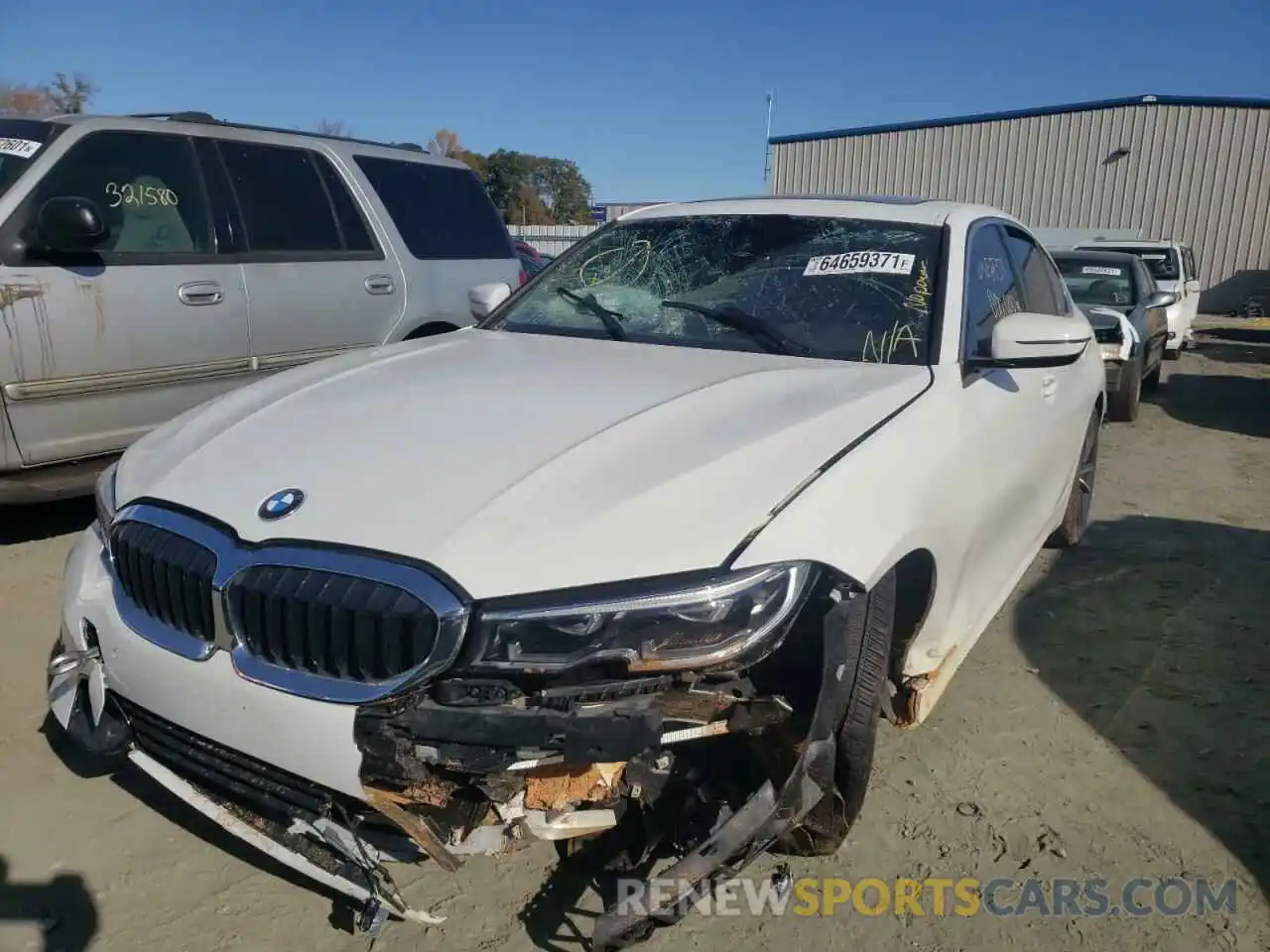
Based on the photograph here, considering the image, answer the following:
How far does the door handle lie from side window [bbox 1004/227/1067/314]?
3.65m

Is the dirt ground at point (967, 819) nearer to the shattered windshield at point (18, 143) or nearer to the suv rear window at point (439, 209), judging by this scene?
the shattered windshield at point (18, 143)

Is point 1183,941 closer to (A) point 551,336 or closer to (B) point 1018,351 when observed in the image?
(B) point 1018,351

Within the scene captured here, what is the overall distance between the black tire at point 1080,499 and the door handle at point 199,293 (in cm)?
423

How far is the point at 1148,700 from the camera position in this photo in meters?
3.47

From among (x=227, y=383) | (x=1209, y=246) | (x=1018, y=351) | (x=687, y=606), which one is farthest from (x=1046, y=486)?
(x=1209, y=246)

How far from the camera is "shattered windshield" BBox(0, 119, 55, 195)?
4.39m

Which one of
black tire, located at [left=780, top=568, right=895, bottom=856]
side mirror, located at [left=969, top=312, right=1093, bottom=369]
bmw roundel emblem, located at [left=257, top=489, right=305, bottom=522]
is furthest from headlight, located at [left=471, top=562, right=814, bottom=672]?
side mirror, located at [left=969, top=312, right=1093, bottom=369]

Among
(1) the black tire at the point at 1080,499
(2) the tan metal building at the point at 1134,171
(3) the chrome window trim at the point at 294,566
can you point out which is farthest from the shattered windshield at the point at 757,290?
(2) the tan metal building at the point at 1134,171

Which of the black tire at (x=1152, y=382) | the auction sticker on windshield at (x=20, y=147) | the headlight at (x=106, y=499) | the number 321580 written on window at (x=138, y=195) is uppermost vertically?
the auction sticker on windshield at (x=20, y=147)

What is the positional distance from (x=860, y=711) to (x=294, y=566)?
1285 millimetres

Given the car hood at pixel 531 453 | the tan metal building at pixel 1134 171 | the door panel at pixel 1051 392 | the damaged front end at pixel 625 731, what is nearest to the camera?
the damaged front end at pixel 625 731

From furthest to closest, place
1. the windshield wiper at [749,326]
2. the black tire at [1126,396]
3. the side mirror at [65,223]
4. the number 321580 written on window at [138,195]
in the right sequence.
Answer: the black tire at [1126,396] → the number 321580 written on window at [138,195] → the side mirror at [65,223] → the windshield wiper at [749,326]

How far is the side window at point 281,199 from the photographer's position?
516 centimetres

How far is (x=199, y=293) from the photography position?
482 cm
